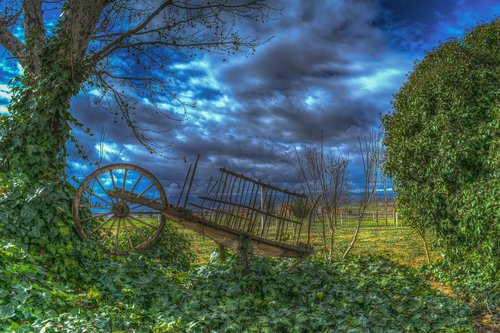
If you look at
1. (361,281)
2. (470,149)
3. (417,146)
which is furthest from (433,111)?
(361,281)

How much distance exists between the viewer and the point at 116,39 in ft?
36.4

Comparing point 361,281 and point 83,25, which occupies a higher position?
point 83,25

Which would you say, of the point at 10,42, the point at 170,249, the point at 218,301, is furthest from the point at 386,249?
the point at 10,42

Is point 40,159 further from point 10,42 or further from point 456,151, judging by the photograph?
point 456,151

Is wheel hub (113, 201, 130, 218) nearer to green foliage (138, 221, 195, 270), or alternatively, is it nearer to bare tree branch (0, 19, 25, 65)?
green foliage (138, 221, 195, 270)

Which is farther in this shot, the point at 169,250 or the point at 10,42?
the point at 169,250

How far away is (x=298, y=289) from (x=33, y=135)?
6436mm

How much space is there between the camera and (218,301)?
26.4 feet

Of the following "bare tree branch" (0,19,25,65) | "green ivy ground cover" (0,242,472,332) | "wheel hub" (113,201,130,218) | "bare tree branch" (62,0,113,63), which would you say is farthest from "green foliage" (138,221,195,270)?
"bare tree branch" (0,19,25,65)

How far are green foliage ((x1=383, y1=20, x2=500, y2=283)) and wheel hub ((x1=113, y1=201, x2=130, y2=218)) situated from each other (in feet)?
25.0

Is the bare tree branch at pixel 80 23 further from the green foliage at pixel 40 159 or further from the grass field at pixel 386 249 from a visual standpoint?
the grass field at pixel 386 249

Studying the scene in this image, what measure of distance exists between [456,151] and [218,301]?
6.67m

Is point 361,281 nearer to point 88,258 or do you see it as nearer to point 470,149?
point 470,149

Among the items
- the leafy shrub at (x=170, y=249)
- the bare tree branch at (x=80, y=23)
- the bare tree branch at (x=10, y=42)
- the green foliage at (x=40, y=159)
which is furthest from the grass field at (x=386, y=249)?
the bare tree branch at (x=10, y=42)
